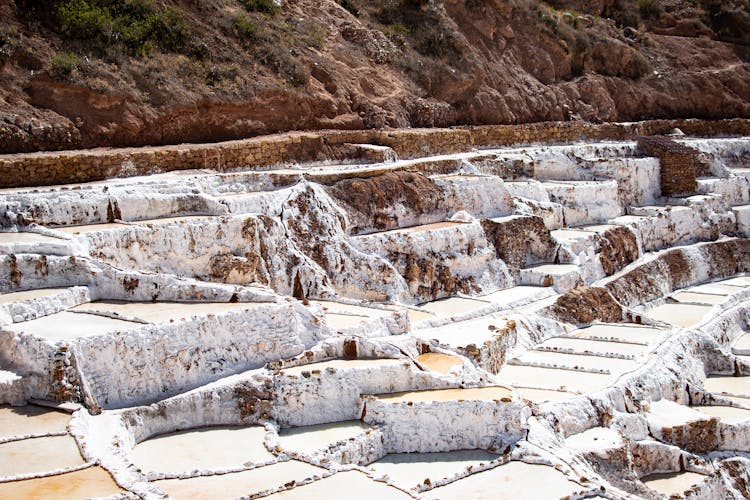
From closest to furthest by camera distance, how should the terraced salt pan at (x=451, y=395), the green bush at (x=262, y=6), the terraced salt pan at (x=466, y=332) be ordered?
1. the terraced salt pan at (x=451, y=395)
2. the terraced salt pan at (x=466, y=332)
3. the green bush at (x=262, y=6)

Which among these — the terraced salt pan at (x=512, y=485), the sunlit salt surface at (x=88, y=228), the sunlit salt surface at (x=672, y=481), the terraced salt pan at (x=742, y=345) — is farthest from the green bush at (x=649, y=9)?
the terraced salt pan at (x=512, y=485)

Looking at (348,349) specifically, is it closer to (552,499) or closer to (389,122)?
(552,499)

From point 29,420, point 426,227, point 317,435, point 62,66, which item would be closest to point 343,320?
point 317,435

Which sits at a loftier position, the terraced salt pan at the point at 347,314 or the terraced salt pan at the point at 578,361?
the terraced salt pan at the point at 347,314

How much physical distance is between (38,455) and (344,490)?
137 inches

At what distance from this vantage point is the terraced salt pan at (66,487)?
10.2m

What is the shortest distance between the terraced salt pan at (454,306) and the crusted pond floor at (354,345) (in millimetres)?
97

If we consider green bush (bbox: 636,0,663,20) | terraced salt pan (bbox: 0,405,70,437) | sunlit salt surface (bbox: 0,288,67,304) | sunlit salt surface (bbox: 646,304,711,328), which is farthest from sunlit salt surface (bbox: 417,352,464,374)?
green bush (bbox: 636,0,663,20)

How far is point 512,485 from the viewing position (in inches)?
494

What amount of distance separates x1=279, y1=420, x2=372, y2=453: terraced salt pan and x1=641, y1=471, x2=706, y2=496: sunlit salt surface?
4.76m

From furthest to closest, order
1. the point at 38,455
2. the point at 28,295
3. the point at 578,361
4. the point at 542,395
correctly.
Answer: the point at 578,361 < the point at 542,395 < the point at 28,295 < the point at 38,455

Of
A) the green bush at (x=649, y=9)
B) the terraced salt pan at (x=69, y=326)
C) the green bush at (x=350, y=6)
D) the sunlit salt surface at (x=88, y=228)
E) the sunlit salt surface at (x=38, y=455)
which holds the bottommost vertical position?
the sunlit salt surface at (x=38, y=455)

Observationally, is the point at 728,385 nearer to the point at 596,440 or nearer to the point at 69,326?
the point at 596,440

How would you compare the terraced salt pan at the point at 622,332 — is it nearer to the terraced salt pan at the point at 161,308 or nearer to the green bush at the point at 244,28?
the terraced salt pan at the point at 161,308
